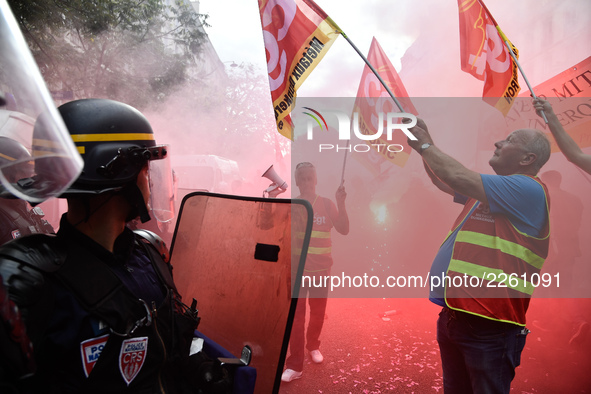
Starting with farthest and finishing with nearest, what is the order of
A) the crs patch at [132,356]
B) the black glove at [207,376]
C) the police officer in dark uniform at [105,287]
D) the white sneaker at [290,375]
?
the white sneaker at [290,375] < the black glove at [207,376] < the crs patch at [132,356] < the police officer in dark uniform at [105,287]

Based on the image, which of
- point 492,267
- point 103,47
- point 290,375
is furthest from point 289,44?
point 103,47

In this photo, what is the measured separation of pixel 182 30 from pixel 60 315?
9.56 metres

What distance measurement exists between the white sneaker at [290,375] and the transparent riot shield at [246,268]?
2055 mm

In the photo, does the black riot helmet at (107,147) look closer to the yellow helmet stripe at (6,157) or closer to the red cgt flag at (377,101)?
the yellow helmet stripe at (6,157)

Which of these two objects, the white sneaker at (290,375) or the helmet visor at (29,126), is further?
the white sneaker at (290,375)

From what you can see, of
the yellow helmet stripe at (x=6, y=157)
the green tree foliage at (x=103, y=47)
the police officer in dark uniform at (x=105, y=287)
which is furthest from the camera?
the green tree foliage at (x=103, y=47)

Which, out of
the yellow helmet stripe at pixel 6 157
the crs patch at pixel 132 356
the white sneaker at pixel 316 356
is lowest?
the white sneaker at pixel 316 356

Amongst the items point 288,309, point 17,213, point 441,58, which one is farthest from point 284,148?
point 288,309

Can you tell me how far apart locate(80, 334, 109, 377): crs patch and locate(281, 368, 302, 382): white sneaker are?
2908 mm

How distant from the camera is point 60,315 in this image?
102 cm

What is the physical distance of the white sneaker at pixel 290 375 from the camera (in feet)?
11.7

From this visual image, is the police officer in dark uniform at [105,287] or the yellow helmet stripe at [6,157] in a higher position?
the yellow helmet stripe at [6,157]

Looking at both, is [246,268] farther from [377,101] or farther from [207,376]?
[377,101]

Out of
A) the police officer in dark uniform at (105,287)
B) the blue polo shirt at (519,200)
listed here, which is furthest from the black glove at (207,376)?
the blue polo shirt at (519,200)
